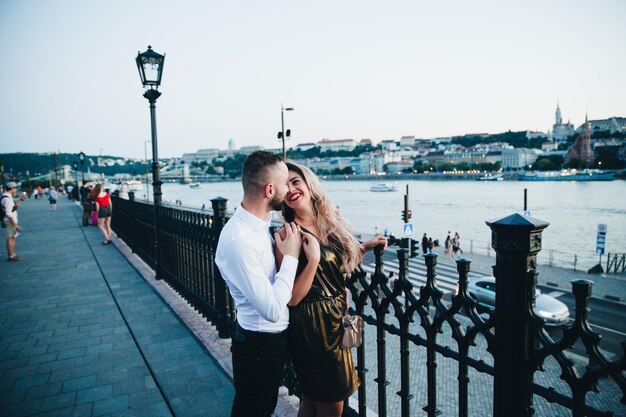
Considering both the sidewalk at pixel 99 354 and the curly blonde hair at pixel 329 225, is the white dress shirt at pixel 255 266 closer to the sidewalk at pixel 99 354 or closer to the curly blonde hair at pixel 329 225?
the curly blonde hair at pixel 329 225

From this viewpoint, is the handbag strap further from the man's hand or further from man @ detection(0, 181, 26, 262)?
man @ detection(0, 181, 26, 262)

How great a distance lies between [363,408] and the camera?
91.3 inches

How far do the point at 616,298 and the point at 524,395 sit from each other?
60.9 ft

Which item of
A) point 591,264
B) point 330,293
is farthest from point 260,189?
point 591,264

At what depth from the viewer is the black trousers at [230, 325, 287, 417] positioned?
5.82 ft

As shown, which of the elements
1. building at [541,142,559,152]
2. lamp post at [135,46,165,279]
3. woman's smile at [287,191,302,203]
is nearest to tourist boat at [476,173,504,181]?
building at [541,142,559,152]

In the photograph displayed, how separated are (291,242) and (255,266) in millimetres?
173

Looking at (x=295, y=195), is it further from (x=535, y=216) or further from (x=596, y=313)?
(x=535, y=216)

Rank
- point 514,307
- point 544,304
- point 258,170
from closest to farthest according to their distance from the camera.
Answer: point 514,307
point 258,170
point 544,304

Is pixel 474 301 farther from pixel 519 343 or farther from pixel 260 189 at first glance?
pixel 260 189

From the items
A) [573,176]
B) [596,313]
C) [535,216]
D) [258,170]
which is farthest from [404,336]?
[573,176]

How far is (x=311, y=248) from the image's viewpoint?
1.64 metres

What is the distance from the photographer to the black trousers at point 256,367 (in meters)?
1.77

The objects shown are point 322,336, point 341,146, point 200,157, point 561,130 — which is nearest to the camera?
point 322,336
